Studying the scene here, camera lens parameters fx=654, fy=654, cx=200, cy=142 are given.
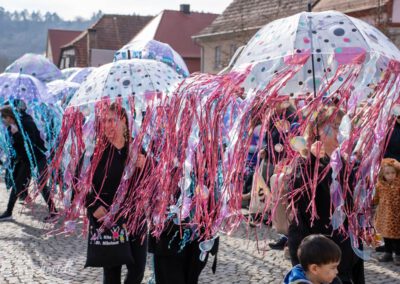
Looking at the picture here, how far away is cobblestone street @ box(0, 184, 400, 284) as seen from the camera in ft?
18.5

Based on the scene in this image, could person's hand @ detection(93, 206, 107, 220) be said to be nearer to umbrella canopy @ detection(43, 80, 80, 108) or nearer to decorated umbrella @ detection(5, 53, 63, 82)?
umbrella canopy @ detection(43, 80, 80, 108)

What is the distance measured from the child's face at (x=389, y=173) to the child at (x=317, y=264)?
3.26m

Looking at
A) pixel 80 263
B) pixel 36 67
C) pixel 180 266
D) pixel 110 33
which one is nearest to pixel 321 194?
pixel 180 266

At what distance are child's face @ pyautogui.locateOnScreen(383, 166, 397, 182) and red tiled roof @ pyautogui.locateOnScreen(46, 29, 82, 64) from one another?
4834 cm

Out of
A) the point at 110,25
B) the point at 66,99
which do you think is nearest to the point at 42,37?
the point at 110,25

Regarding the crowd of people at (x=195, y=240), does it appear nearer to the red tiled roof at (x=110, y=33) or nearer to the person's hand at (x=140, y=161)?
the person's hand at (x=140, y=161)

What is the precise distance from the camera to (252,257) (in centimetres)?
639

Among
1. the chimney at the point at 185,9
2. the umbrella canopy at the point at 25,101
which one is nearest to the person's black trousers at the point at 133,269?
the umbrella canopy at the point at 25,101

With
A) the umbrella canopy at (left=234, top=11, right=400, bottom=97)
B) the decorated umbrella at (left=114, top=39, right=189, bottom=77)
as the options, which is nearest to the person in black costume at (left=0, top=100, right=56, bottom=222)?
the decorated umbrella at (left=114, top=39, right=189, bottom=77)

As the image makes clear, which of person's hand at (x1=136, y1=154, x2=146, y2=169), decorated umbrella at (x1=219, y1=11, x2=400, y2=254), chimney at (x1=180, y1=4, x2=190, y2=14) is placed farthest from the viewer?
chimney at (x1=180, y1=4, x2=190, y2=14)

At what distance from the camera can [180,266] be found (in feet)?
13.7

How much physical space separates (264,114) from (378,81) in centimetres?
70

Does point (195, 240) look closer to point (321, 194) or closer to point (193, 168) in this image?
point (193, 168)

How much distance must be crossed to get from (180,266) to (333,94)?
1.48 meters
